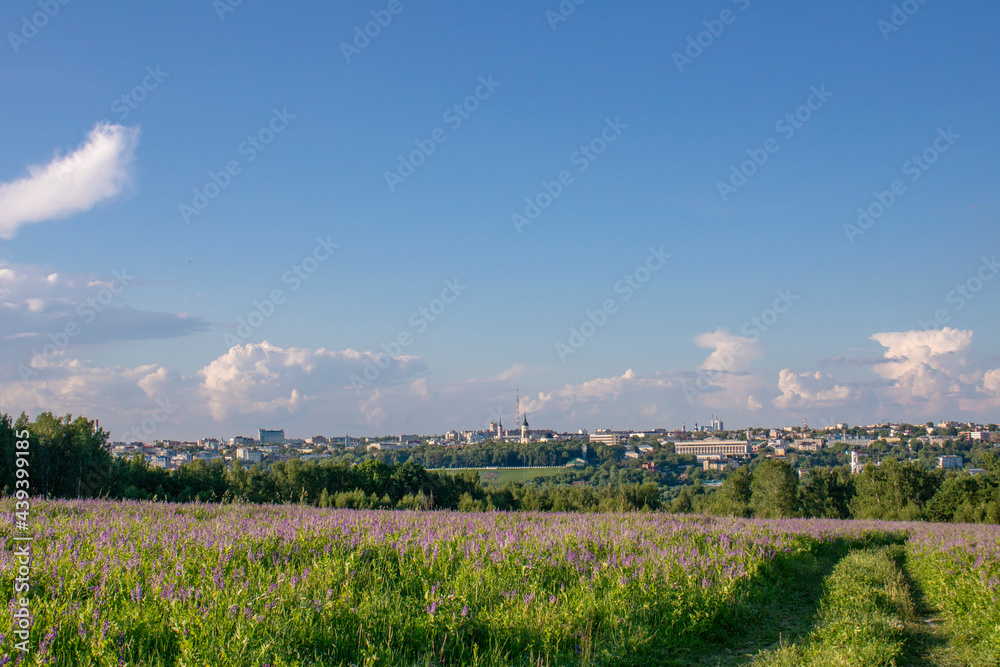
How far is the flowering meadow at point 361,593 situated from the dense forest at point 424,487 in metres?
9.45

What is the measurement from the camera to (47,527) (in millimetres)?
9078

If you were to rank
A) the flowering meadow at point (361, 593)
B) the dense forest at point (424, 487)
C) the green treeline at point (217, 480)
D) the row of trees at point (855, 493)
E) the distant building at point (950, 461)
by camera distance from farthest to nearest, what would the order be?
the distant building at point (950, 461) → the row of trees at point (855, 493) → the dense forest at point (424, 487) → the green treeline at point (217, 480) → the flowering meadow at point (361, 593)

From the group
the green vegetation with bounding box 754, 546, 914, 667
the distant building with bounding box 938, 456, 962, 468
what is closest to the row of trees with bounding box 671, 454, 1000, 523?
the green vegetation with bounding box 754, 546, 914, 667

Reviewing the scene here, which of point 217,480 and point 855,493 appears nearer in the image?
point 217,480

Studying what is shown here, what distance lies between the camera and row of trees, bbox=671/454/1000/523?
64.1 metres

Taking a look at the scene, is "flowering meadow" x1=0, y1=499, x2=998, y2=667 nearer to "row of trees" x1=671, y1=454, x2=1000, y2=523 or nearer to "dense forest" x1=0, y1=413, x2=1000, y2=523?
"dense forest" x1=0, y1=413, x2=1000, y2=523

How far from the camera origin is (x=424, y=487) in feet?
193

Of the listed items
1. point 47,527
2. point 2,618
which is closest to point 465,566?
point 2,618

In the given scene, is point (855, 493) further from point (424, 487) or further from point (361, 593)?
point (361, 593)

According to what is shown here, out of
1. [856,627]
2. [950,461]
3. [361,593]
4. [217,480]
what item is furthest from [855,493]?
[950,461]

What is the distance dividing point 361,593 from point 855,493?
92.4 meters

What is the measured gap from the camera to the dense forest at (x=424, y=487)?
29797 millimetres

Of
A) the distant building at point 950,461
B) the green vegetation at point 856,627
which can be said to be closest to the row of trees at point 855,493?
the green vegetation at point 856,627

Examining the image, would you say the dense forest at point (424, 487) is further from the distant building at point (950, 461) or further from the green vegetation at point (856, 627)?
the distant building at point (950, 461)
